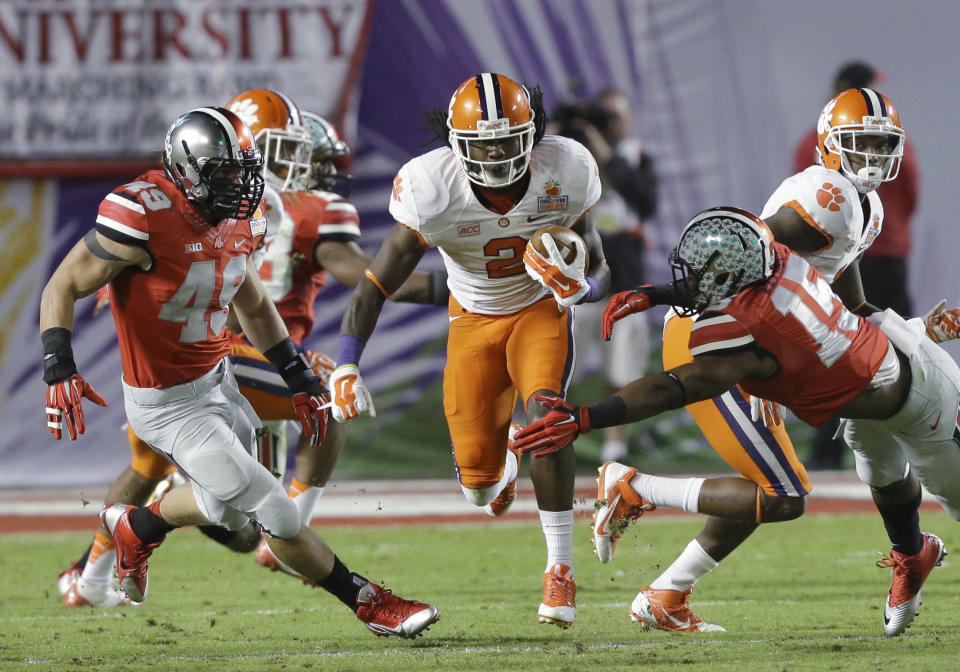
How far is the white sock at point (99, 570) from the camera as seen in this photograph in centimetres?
461

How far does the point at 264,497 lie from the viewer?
3.69 meters

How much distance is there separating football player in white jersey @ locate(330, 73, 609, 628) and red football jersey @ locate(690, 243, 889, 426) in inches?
21.5

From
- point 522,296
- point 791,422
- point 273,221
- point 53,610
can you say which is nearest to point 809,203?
point 522,296

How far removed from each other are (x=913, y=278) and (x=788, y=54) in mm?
1580

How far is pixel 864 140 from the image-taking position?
414cm

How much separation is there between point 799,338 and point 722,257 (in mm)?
294

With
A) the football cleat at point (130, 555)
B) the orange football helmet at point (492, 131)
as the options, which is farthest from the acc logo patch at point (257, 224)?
the football cleat at point (130, 555)

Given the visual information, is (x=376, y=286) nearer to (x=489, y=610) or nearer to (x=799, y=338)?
(x=489, y=610)

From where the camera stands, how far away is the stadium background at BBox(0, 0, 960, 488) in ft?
25.8

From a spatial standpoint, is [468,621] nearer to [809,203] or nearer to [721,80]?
[809,203]

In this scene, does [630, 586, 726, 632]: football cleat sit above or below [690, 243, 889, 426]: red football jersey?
below

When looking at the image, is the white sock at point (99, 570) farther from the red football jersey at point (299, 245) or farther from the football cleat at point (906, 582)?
the football cleat at point (906, 582)

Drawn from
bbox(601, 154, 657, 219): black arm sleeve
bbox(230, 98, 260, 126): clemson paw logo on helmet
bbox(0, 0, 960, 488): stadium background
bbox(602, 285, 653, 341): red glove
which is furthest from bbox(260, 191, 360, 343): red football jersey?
bbox(601, 154, 657, 219): black arm sleeve

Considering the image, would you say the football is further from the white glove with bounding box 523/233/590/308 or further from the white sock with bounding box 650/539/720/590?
the white sock with bounding box 650/539/720/590
